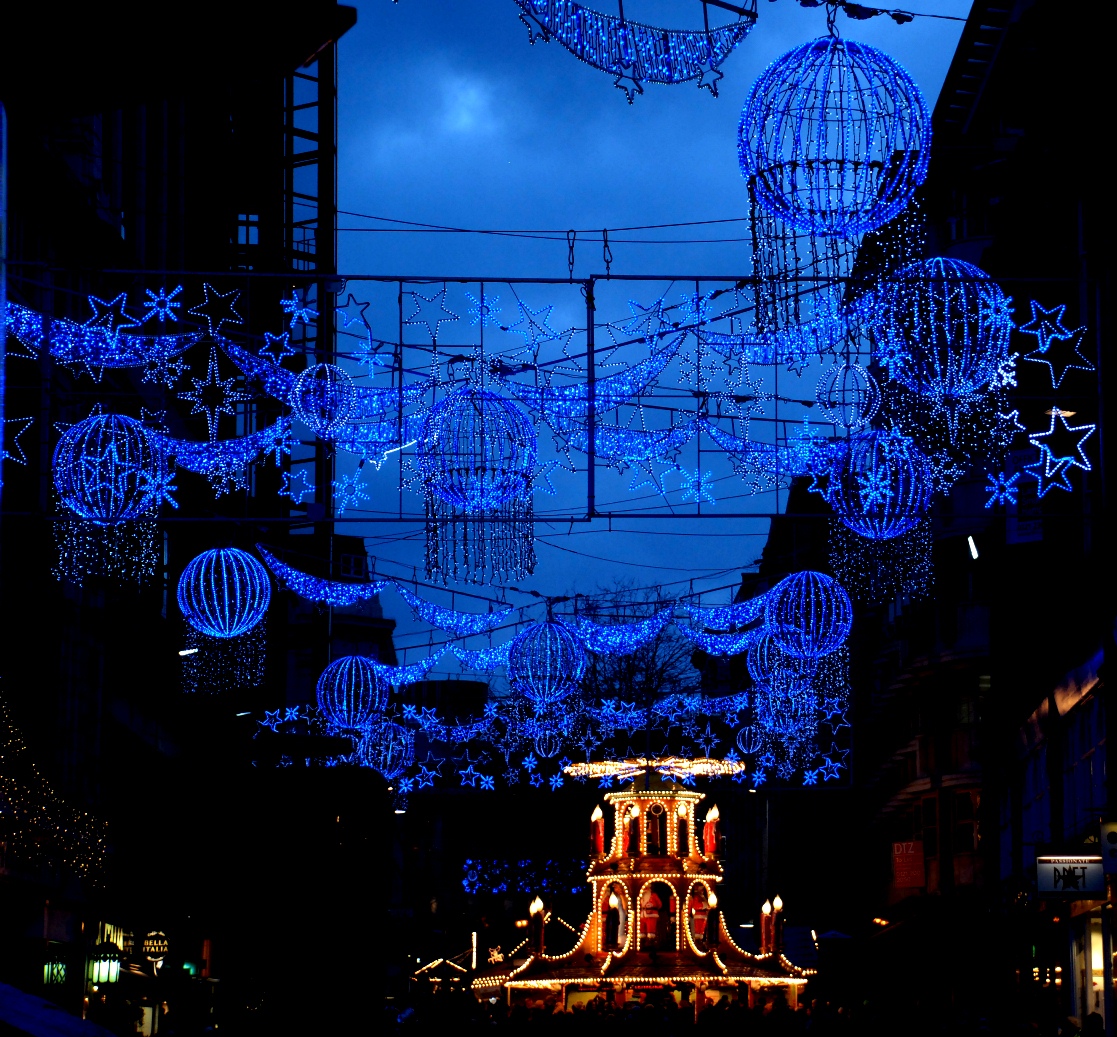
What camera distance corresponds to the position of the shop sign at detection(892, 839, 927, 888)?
145ft

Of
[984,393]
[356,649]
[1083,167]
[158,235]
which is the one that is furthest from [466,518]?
[356,649]

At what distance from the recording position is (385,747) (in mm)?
42188

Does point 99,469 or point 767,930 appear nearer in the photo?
point 99,469

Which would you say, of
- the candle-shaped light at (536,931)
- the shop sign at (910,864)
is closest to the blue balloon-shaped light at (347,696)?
the candle-shaped light at (536,931)

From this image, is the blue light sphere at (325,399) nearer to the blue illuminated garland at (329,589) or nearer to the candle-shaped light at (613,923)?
the blue illuminated garland at (329,589)

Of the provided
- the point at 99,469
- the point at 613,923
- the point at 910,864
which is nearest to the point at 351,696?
the point at 613,923

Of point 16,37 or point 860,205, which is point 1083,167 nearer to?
point 860,205

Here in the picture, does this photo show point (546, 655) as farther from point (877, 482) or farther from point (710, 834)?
point (877, 482)

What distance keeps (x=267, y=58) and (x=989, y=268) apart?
26278 millimetres

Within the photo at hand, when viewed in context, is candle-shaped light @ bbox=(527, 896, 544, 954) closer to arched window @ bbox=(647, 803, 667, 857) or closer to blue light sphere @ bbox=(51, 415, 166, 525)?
arched window @ bbox=(647, 803, 667, 857)

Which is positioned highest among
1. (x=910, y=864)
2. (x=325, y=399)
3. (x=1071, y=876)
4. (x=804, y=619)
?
(x=325, y=399)

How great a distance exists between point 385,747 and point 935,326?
2816 centimetres

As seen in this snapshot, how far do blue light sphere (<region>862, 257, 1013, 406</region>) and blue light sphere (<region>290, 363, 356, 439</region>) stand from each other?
A: 509 centimetres

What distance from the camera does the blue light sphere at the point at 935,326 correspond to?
49.8 ft
